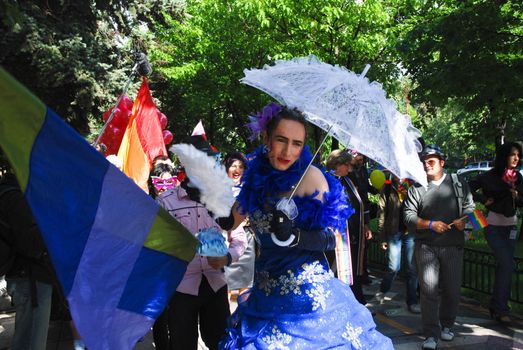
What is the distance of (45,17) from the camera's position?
12.6 metres

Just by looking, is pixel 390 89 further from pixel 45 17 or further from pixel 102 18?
pixel 45 17

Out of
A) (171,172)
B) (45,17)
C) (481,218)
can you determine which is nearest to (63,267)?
(481,218)

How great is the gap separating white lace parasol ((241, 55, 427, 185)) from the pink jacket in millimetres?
1211

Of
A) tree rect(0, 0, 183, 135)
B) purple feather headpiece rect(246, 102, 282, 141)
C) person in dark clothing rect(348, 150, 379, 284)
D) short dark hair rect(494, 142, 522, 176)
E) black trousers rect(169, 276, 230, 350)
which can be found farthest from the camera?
tree rect(0, 0, 183, 135)

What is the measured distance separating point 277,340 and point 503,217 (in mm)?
4279

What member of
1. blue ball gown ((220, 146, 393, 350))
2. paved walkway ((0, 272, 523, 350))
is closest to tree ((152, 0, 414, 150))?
paved walkway ((0, 272, 523, 350))

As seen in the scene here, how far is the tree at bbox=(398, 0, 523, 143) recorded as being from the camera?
6590 mm

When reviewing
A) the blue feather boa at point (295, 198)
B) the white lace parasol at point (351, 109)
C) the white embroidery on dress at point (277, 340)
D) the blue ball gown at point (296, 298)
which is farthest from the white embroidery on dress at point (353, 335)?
the white lace parasol at point (351, 109)

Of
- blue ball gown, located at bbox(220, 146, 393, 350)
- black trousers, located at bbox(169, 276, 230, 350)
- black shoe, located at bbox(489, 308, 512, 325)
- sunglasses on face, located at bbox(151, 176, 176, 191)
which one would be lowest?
black shoe, located at bbox(489, 308, 512, 325)

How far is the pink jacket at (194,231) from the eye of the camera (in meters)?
3.44

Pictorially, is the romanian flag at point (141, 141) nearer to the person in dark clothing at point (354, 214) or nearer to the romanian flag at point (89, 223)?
the person in dark clothing at point (354, 214)

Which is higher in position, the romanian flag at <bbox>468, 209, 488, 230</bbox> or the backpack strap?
the backpack strap

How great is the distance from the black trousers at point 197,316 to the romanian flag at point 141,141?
2.61 meters

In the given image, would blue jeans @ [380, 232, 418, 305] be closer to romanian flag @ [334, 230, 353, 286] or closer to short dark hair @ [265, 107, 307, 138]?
romanian flag @ [334, 230, 353, 286]
